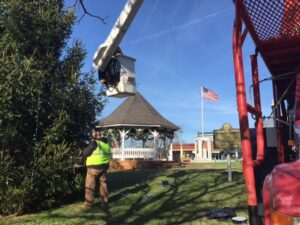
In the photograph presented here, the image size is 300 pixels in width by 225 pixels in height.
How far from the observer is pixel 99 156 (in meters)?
9.67

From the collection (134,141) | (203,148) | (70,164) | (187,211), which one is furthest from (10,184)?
(203,148)

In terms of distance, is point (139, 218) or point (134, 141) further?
point (134, 141)

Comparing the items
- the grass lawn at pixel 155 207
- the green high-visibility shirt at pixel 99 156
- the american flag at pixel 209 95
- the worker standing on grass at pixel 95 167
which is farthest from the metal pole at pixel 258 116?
the american flag at pixel 209 95

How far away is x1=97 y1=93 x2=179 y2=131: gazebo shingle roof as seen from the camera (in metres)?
33.0

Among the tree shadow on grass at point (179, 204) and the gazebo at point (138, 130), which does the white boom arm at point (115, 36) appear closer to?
the tree shadow on grass at point (179, 204)

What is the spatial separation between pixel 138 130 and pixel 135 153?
3.60 m

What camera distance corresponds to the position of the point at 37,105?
991 cm

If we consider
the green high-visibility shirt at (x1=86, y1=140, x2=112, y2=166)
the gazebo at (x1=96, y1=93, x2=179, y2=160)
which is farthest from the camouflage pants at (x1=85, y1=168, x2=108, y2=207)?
the gazebo at (x1=96, y1=93, x2=179, y2=160)

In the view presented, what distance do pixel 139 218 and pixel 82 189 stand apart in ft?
10.2

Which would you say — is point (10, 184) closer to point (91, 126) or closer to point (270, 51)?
point (91, 126)

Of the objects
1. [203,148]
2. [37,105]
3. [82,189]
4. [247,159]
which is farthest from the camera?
[203,148]

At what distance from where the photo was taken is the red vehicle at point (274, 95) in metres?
2.55

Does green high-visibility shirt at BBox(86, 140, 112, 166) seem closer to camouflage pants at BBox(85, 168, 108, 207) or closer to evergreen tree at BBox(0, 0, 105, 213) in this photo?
camouflage pants at BBox(85, 168, 108, 207)

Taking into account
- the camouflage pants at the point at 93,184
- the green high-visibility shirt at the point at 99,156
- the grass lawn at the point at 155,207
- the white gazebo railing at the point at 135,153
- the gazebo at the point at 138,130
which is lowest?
the grass lawn at the point at 155,207
